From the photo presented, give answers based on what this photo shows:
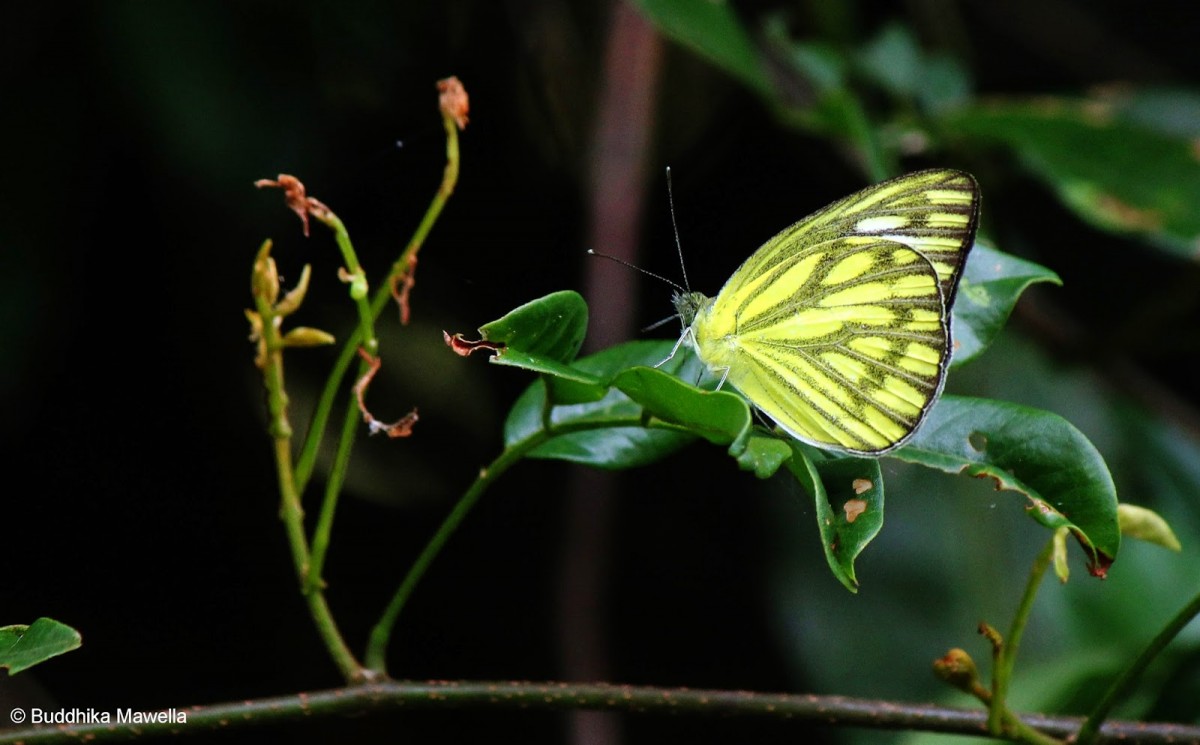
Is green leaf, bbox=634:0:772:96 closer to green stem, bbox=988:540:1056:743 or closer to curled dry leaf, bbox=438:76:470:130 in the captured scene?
curled dry leaf, bbox=438:76:470:130

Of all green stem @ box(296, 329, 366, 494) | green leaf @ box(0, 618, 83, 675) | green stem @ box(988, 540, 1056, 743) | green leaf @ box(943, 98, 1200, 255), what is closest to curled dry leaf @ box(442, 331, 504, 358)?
green stem @ box(296, 329, 366, 494)

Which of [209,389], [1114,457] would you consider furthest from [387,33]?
[1114,457]

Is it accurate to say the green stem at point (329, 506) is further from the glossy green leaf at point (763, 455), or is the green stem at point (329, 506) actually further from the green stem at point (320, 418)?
the glossy green leaf at point (763, 455)

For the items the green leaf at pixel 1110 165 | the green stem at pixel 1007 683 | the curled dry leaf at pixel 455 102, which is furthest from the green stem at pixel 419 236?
the green leaf at pixel 1110 165

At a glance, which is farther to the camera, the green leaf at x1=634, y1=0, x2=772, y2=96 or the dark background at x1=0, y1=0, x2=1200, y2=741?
the dark background at x1=0, y1=0, x2=1200, y2=741

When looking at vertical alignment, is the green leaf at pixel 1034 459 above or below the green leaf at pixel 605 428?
below

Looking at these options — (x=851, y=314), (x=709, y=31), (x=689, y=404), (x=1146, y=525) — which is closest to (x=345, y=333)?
(x=709, y=31)
